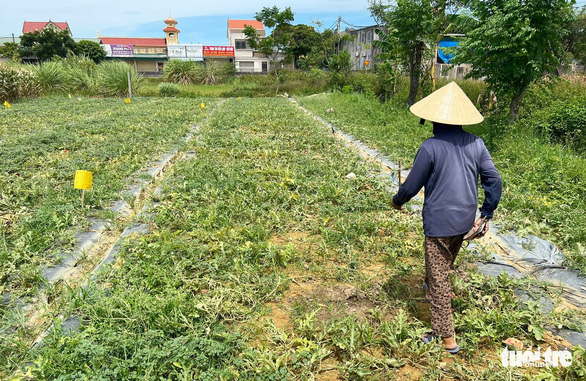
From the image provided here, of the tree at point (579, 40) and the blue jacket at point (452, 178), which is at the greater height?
the tree at point (579, 40)

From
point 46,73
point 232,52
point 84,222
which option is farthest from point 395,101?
point 232,52

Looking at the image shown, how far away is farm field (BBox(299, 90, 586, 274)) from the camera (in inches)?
142

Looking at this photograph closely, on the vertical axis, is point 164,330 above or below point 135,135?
below

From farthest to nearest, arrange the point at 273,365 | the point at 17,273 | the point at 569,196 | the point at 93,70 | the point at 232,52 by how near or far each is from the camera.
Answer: the point at 232,52, the point at 93,70, the point at 569,196, the point at 17,273, the point at 273,365

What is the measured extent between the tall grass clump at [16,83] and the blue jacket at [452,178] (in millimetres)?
17200

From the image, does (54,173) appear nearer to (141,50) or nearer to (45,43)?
(45,43)

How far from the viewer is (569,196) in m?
4.25

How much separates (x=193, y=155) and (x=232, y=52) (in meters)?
45.9

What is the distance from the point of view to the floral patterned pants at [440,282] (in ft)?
7.13

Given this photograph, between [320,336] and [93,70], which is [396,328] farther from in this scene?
[93,70]

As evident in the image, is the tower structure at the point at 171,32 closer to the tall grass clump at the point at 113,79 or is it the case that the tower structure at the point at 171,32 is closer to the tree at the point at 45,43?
the tree at the point at 45,43

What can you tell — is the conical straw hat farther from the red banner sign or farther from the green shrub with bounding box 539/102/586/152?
the red banner sign

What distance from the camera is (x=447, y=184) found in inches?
83.4

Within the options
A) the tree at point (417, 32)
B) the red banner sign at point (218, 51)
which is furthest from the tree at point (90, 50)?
the tree at point (417, 32)
